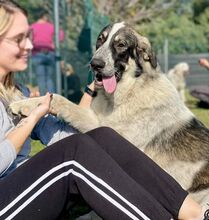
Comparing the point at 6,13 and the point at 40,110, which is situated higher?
the point at 6,13

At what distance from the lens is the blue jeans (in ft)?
30.3

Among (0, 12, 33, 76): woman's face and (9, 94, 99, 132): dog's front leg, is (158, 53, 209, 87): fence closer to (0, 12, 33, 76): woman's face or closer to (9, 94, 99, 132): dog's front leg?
(9, 94, 99, 132): dog's front leg

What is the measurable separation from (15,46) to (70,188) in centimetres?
78

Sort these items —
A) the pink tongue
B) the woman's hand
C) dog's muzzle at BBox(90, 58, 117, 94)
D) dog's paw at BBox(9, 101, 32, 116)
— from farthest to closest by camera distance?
the pink tongue < dog's muzzle at BBox(90, 58, 117, 94) < dog's paw at BBox(9, 101, 32, 116) < the woman's hand

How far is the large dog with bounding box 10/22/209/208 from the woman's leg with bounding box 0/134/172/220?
79 centimetres

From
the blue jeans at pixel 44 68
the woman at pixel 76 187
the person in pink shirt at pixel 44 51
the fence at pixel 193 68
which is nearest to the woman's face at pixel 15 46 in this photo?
the woman at pixel 76 187

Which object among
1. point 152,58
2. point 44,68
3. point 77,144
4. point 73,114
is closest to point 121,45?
point 152,58

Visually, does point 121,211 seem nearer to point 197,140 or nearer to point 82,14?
point 197,140

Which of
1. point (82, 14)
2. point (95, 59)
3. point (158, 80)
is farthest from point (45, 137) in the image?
point (82, 14)

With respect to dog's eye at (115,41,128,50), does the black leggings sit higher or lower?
A: lower

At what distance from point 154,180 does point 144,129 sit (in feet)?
2.64

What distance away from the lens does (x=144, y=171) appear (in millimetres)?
2680

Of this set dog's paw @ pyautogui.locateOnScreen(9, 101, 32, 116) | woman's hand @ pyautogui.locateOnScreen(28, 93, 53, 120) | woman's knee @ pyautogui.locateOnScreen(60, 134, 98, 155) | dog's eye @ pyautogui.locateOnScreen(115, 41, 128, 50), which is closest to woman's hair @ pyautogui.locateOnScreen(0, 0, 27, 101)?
dog's paw @ pyautogui.locateOnScreen(9, 101, 32, 116)

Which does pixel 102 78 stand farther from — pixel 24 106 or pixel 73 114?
pixel 24 106
